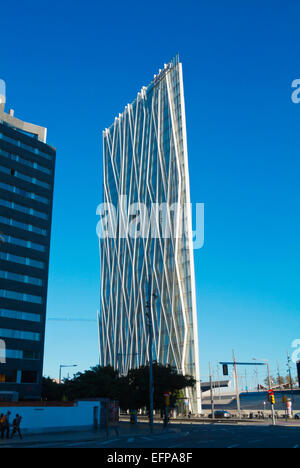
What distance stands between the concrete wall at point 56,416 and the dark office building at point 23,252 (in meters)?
35.6

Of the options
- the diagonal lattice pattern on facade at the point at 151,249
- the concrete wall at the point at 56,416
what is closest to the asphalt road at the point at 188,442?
the concrete wall at the point at 56,416

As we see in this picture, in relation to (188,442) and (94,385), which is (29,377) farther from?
(188,442)

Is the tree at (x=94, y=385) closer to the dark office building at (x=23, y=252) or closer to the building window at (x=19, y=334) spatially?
the dark office building at (x=23, y=252)

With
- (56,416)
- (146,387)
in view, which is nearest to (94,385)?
(146,387)

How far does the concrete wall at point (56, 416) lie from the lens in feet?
114

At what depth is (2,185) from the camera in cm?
7938

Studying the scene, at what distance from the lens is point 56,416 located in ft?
123

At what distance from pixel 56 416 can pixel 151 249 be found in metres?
69.7

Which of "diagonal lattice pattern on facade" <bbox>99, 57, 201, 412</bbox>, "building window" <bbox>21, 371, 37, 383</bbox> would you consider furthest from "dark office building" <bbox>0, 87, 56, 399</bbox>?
"diagonal lattice pattern on facade" <bbox>99, 57, 201, 412</bbox>

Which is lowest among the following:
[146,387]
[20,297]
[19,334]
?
[146,387]

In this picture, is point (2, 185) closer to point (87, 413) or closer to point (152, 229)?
point (152, 229)

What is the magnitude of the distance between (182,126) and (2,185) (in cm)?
4397

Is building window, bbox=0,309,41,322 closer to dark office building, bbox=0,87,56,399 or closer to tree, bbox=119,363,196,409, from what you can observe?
dark office building, bbox=0,87,56,399

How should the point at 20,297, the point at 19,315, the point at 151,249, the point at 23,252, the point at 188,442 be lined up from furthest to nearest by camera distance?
the point at 151,249, the point at 23,252, the point at 20,297, the point at 19,315, the point at 188,442
